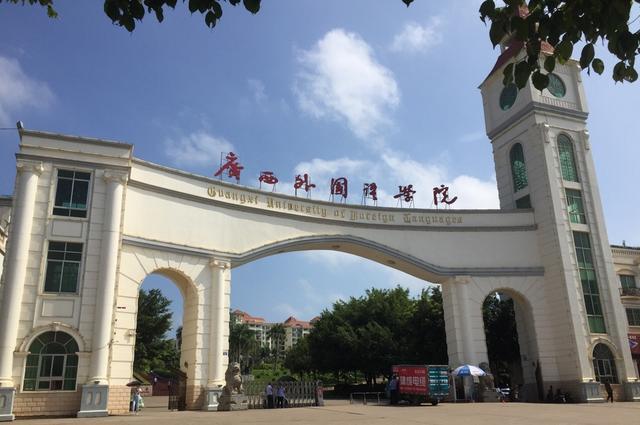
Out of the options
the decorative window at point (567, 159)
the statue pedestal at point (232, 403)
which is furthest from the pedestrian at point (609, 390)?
the statue pedestal at point (232, 403)

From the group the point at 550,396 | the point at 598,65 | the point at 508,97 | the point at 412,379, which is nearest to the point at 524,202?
the point at 508,97

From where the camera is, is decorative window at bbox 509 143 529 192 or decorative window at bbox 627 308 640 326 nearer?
decorative window at bbox 509 143 529 192

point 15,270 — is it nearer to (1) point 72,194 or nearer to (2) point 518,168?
(1) point 72,194

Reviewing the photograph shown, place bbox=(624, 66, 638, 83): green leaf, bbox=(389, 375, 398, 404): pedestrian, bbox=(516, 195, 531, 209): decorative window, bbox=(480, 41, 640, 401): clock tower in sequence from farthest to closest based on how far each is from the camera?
bbox=(516, 195, 531, 209): decorative window
bbox=(480, 41, 640, 401): clock tower
bbox=(389, 375, 398, 404): pedestrian
bbox=(624, 66, 638, 83): green leaf

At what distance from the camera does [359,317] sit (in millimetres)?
30922

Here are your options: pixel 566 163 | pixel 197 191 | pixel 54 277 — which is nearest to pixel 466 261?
pixel 566 163

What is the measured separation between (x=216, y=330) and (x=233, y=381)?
160cm

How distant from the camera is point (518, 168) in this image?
864 inches

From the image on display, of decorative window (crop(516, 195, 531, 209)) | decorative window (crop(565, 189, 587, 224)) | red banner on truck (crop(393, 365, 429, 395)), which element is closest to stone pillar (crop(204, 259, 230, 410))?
red banner on truck (crop(393, 365, 429, 395))

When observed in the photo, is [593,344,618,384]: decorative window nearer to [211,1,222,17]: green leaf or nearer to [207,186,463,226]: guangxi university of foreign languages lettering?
[207,186,463,226]: guangxi university of foreign languages lettering

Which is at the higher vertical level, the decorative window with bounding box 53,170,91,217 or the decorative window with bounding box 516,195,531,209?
the decorative window with bounding box 516,195,531,209

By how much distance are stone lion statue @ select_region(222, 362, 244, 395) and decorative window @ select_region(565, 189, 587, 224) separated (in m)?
13.5

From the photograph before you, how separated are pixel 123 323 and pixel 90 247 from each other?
2223mm

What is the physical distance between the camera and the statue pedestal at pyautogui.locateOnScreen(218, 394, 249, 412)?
15.0 meters
